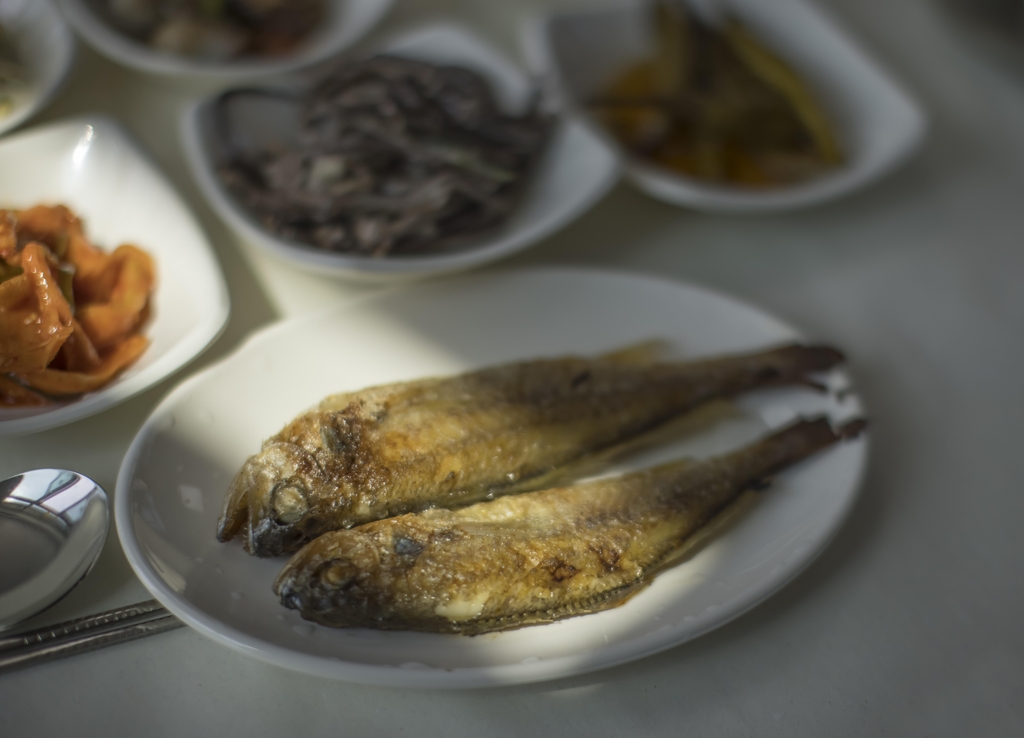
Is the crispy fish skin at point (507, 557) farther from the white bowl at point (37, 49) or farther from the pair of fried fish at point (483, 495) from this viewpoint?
the white bowl at point (37, 49)

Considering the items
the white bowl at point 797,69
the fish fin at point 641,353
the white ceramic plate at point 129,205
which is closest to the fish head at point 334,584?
the white ceramic plate at point 129,205

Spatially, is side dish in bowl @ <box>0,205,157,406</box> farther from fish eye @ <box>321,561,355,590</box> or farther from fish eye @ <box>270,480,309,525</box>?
fish eye @ <box>321,561,355,590</box>

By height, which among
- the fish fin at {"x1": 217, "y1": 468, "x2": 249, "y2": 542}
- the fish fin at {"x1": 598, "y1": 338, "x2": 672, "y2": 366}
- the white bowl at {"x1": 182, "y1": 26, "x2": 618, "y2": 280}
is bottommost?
the fish fin at {"x1": 217, "y1": 468, "x2": 249, "y2": 542}

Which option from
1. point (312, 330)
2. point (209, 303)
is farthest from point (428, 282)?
point (209, 303)

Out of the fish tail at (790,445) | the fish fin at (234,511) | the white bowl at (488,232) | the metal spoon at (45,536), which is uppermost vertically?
the white bowl at (488,232)

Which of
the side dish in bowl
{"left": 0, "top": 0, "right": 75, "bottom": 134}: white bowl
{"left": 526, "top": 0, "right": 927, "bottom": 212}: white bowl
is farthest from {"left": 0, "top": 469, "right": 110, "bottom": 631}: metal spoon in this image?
{"left": 526, "top": 0, "right": 927, "bottom": 212}: white bowl

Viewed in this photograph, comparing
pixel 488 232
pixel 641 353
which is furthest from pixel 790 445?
pixel 488 232

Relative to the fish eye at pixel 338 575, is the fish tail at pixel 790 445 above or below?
above
